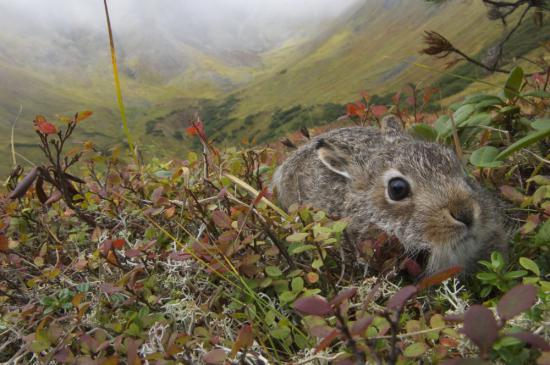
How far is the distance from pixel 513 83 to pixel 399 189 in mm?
2096

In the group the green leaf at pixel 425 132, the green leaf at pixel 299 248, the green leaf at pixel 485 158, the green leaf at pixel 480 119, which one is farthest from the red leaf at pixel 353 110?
the green leaf at pixel 299 248

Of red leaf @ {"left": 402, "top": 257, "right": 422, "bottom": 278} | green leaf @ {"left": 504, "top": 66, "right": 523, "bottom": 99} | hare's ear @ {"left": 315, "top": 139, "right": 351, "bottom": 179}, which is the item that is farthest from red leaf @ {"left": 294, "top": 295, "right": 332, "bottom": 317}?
green leaf @ {"left": 504, "top": 66, "right": 523, "bottom": 99}

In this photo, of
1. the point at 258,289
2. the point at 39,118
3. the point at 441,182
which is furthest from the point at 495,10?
the point at 39,118

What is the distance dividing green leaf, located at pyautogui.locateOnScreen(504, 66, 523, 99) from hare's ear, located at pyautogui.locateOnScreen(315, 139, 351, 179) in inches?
82.3

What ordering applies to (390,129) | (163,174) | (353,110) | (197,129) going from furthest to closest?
(353,110)
(163,174)
(390,129)
(197,129)

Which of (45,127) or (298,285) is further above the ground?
(45,127)

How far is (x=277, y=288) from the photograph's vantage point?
3.85 metres

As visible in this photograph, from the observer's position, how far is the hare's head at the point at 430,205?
4008 millimetres

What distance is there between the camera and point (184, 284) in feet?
14.0

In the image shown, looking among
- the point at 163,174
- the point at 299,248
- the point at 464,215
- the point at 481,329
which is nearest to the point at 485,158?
the point at 464,215

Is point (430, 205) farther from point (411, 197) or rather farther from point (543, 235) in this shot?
point (543, 235)

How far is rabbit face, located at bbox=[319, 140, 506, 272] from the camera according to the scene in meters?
4.01

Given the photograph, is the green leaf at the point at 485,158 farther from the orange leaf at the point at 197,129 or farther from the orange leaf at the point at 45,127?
the orange leaf at the point at 45,127

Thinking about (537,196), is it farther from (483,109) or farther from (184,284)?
(184,284)
